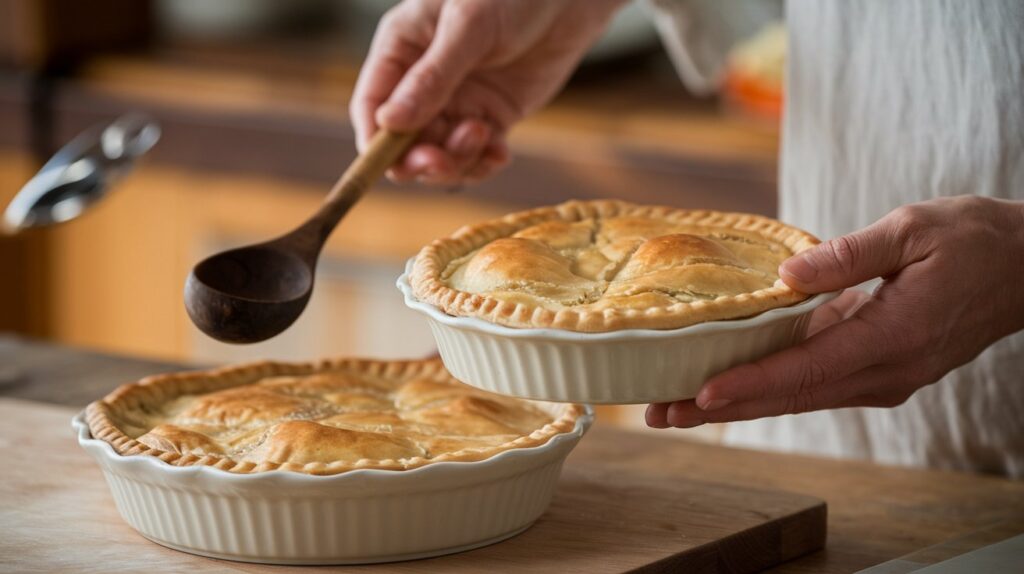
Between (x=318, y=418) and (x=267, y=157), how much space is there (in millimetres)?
2134

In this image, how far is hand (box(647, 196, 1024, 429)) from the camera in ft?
4.31

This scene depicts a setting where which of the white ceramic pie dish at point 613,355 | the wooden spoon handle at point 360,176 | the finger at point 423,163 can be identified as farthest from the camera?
the finger at point 423,163

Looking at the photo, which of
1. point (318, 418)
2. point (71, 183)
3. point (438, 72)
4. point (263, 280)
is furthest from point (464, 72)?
point (71, 183)

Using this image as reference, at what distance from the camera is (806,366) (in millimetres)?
1334

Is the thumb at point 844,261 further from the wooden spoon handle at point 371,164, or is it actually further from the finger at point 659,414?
the wooden spoon handle at point 371,164

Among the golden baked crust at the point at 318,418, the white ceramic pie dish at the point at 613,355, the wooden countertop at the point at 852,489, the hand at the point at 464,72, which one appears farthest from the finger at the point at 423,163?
the white ceramic pie dish at the point at 613,355

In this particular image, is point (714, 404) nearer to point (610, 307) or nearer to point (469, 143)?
point (610, 307)

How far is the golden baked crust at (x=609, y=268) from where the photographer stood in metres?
1.29

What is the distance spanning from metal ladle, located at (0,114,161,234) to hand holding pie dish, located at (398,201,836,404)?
843 millimetres

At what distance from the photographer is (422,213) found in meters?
3.43

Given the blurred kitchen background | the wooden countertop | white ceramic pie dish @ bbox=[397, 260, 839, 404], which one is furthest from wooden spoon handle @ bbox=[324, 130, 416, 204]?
the blurred kitchen background

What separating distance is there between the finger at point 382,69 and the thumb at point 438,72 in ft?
0.10

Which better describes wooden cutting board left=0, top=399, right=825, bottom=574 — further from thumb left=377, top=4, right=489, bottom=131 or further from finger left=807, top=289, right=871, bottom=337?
thumb left=377, top=4, right=489, bottom=131

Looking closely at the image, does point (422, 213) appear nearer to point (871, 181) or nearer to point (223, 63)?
point (223, 63)
